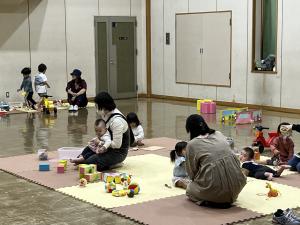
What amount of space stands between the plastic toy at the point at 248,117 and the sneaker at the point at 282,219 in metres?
6.61

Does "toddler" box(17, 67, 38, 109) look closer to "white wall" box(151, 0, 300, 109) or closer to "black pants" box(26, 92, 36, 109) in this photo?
"black pants" box(26, 92, 36, 109)

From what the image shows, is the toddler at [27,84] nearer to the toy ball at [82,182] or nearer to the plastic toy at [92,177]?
the plastic toy at [92,177]

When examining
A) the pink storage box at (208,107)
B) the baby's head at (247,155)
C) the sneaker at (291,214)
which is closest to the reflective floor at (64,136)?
the sneaker at (291,214)

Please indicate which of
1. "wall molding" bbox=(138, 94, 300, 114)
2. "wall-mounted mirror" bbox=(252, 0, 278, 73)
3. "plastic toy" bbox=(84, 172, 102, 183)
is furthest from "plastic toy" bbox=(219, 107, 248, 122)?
"plastic toy" bbox=(84, 172, 102, 183)

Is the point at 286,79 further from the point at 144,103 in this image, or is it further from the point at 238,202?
the point at 238,202

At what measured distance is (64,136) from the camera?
10.5 metres

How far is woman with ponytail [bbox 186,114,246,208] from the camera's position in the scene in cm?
566

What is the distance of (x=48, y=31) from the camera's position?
1620 centimetres

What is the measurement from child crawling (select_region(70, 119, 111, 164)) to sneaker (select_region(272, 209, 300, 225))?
2.70 metres

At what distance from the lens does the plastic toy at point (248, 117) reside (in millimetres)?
11859

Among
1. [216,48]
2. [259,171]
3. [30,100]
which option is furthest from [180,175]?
[216,48]

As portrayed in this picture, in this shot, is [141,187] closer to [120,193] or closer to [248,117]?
[120,193]

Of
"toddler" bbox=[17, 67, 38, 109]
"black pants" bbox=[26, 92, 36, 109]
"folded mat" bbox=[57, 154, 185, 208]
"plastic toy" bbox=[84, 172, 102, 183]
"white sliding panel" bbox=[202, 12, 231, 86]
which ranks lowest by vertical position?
"folded mat" bbox=[57, 154, 185, 208]

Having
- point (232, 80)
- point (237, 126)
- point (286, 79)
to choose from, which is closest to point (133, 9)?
point (232, 80)
